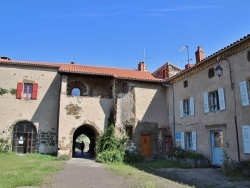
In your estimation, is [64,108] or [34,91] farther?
[34,91]

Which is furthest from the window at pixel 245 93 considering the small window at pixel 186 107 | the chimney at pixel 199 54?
the chimney at pixel 199 54

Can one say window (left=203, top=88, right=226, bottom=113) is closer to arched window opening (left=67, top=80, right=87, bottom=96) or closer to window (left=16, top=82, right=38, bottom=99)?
arched window opening (left=67, top=80, right=87, bottom=96)

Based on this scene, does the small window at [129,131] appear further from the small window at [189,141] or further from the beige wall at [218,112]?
the small window at [189,141]

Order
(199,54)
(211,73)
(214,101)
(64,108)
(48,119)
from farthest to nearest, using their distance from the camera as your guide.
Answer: (199,54) → (48,119) → (64,108) → (211,73) → (214,101)

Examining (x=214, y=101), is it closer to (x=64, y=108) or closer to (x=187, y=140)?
(x=187, y=140)

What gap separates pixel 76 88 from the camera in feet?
62.8

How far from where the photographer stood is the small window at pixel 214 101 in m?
13.5

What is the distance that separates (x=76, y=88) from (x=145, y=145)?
7.01 metres

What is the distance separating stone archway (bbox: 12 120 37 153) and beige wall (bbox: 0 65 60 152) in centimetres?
30

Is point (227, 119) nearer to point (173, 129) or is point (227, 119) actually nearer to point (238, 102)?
point (238, 102)

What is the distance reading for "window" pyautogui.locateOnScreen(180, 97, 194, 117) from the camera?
610 inches

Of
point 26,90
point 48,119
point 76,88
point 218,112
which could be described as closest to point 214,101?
point 218,112

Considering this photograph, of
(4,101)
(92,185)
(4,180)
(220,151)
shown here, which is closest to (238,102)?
(220,151)

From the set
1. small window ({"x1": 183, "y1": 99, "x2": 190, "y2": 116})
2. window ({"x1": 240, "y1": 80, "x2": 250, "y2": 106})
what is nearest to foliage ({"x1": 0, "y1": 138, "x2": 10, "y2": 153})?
small window ({"x1": 183, "y1": 99, "x2": 190, "y2": 116})
